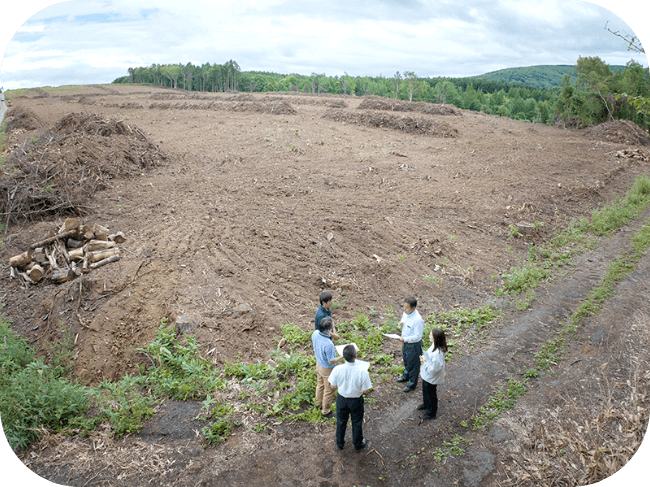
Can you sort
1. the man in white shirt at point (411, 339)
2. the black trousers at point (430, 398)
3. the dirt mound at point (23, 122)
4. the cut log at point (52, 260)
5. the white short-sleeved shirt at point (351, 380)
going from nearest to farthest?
the white short-sleeved shirt at point (351, 380) < the black trousers at point (430, 398) < the man in white shirt at point (411, 339) < the cut log at point (52, 260) < the dirt mound at point (23, 122)

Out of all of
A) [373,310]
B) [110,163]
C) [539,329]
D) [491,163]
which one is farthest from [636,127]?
[110,163]

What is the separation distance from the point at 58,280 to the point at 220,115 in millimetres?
25693

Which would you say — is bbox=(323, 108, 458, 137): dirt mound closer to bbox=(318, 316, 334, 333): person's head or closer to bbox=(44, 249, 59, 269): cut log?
bbox=(44, 249, 59, 269): cut log

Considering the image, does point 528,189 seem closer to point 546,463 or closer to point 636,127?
point 546,463

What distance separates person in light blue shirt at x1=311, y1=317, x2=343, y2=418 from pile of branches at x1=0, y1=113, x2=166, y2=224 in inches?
350

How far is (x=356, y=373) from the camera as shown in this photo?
4.53m

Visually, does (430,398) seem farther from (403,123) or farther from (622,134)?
(622,134)

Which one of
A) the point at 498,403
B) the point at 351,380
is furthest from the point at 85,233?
the point at 498,403

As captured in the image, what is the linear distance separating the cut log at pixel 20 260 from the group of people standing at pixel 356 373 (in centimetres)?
683

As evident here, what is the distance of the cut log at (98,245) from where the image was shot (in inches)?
328

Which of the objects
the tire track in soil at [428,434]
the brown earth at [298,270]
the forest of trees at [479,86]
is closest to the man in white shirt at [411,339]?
the tire track in soil at [428,434]

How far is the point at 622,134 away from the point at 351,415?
2815cm

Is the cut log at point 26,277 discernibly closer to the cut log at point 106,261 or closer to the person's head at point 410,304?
the cut log at point 106,261

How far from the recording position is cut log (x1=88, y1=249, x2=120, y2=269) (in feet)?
26.3
